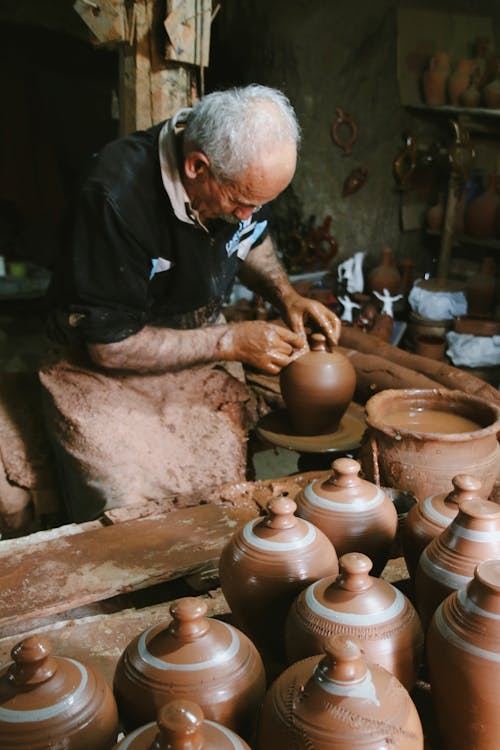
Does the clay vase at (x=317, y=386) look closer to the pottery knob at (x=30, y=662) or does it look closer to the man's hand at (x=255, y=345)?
the man's hand at (x=255, y=345)

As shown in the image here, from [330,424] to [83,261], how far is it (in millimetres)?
1382

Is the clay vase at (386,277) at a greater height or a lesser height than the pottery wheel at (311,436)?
greater

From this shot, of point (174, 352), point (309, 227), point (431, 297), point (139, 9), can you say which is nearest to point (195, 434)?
point (174, 352)

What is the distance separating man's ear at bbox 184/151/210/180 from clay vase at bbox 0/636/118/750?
1.94m

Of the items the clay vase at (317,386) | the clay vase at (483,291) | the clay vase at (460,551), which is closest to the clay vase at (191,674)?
the clay vase at (460,551)

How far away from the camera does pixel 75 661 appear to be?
4.48ft

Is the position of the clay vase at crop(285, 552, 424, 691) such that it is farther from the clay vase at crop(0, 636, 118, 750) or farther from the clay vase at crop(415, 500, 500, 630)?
the clay vase at crop(0, 636, 118, 750)

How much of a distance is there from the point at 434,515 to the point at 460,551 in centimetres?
26

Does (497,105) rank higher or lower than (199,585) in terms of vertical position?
higher

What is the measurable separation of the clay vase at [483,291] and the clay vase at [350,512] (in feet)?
15.1

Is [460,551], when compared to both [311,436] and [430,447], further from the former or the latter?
[311,436]

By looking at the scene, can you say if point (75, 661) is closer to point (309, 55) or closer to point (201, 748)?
point (201, 748)

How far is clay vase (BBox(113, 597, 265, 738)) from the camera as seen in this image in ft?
4.40

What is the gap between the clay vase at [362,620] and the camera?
1472mm
